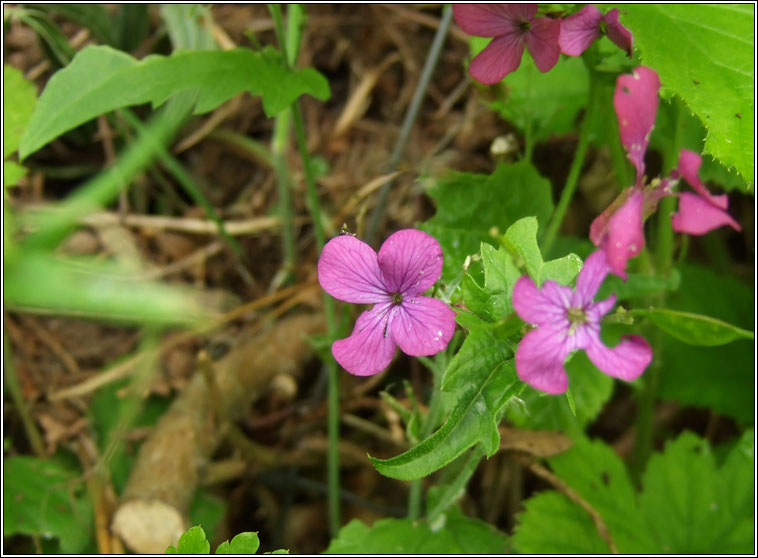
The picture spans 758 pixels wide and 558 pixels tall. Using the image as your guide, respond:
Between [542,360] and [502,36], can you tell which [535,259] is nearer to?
[542,360]

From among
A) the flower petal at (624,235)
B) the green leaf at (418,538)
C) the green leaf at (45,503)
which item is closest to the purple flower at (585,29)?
the flower petal at (624,235)

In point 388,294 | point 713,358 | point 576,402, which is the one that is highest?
point 388,294

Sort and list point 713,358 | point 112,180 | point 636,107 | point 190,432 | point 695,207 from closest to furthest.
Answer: point 636,107 < point 695,207 < point 190,432 < point 112,180 < point 713,358

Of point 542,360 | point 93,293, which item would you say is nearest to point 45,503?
point 93,293

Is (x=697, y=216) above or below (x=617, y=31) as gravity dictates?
below

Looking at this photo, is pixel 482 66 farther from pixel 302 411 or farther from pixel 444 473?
pixel 302 411

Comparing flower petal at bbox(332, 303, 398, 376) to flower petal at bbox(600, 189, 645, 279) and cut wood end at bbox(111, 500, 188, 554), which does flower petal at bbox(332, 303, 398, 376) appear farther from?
cut wood end at bbox(111, 500, 188, 554)

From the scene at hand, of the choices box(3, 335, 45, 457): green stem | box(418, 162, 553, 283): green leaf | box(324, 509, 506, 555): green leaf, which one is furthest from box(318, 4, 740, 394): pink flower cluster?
box(3, 335, 45, 457): green stem
